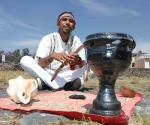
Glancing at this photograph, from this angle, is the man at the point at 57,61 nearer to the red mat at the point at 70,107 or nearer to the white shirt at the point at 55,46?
the white shirt at the point at 55,46

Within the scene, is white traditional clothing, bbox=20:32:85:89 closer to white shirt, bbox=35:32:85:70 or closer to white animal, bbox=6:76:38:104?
white shirt, bbox=35:32:85:70

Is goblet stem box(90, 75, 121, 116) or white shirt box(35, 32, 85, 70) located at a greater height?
white shirt box(35, 32, 85, 70)

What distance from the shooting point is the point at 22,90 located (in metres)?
4.17

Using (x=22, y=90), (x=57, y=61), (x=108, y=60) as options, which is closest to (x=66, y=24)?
(x=57, y=61)

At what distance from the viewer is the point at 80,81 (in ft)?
21.4

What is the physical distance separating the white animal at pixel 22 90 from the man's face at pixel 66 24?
2.12 m

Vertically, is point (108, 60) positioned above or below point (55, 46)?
below

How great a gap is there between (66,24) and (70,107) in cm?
238

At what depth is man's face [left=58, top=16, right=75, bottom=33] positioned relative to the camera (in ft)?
20.5

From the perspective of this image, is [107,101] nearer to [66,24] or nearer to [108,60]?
[108,60]

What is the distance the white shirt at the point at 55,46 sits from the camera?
6025 millimetres

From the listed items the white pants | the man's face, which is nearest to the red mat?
the white pants

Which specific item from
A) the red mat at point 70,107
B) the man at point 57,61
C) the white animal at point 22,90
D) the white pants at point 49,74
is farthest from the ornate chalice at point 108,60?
the white pants at point 49,74

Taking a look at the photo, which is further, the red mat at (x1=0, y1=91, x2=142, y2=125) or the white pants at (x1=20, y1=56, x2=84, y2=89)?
the white pants at (x1=20, y1=56, x2=84, y2=89)
